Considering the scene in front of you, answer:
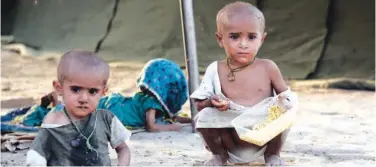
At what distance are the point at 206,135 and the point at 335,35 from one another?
15.3ft

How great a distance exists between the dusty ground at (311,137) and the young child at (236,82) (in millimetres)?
247

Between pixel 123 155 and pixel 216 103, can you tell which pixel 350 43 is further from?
pixel 123 155

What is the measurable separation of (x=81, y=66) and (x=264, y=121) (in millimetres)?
1072

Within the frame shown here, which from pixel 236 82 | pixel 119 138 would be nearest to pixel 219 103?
pixel 236 82

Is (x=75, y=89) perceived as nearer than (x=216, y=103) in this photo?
Yes

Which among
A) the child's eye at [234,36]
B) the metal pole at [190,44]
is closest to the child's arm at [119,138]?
the child's eye at [234,36]

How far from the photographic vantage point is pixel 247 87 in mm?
3678

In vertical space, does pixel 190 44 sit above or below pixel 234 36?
below

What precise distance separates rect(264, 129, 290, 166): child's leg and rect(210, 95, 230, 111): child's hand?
32cm

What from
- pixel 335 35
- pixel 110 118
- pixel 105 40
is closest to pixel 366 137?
pixel 110 118

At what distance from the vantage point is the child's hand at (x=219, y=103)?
11.6 feet

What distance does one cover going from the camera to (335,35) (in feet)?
26.7

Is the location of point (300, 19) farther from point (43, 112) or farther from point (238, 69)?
point (238, 69)

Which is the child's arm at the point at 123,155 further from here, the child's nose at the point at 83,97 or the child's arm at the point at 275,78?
the child's arm at the point at 275,78
